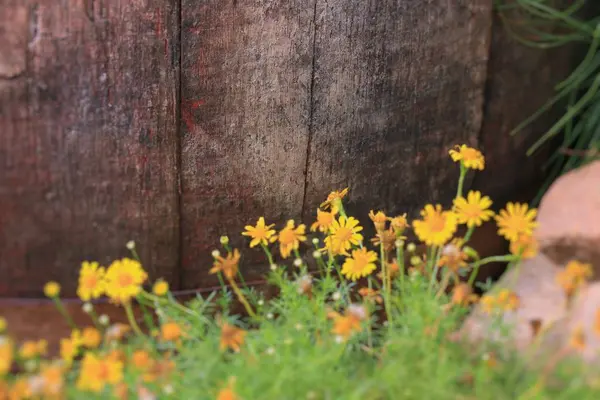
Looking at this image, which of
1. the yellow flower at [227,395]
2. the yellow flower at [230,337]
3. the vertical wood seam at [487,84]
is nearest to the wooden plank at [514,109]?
the vertical wood seam at [487,84]

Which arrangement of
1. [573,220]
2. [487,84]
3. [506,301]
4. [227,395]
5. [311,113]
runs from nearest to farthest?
1. [227,395]
2. [506,301]
3. [573,220]
4. [311,113]
5. [487,84]

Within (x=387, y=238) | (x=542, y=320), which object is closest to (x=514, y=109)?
(x=387, y=238)

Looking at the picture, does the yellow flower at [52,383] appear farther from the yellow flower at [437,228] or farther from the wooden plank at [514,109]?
the wooden plank at [514,109]

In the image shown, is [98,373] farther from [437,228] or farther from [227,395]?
[437,228]

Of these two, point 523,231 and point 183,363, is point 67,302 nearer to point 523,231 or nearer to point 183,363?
point 183,363

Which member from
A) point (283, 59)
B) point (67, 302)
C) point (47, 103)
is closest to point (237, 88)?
point (283, 59)
